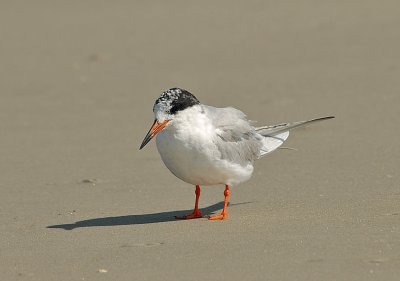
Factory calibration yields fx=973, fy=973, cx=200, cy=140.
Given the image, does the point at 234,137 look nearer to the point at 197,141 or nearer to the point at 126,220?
the point at 197,141

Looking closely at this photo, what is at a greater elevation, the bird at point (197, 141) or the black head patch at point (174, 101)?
the black head patch at point (174, 101)

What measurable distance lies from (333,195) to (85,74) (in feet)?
19.9

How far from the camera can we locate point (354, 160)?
7.77m

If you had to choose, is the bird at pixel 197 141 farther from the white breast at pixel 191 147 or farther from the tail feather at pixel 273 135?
the tail feather at pixel 273 135

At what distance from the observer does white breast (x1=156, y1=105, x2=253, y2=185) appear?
625cm

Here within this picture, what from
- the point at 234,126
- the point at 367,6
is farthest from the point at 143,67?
the point at 234,126

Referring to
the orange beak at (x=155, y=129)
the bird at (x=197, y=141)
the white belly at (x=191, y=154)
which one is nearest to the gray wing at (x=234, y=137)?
the bird at (x=197, y=141)

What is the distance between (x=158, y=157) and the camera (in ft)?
27.9

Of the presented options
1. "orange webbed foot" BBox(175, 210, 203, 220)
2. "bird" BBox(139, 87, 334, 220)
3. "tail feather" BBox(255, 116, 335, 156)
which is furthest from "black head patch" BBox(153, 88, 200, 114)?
"tail feather" BBox(255, 116, 335, 156)

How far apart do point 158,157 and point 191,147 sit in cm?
228

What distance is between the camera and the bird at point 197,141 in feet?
20.5

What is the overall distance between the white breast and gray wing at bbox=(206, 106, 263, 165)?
88mm

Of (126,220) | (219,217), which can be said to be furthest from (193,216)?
(126,220)

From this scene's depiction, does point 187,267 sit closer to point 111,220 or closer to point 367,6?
point 111,220
